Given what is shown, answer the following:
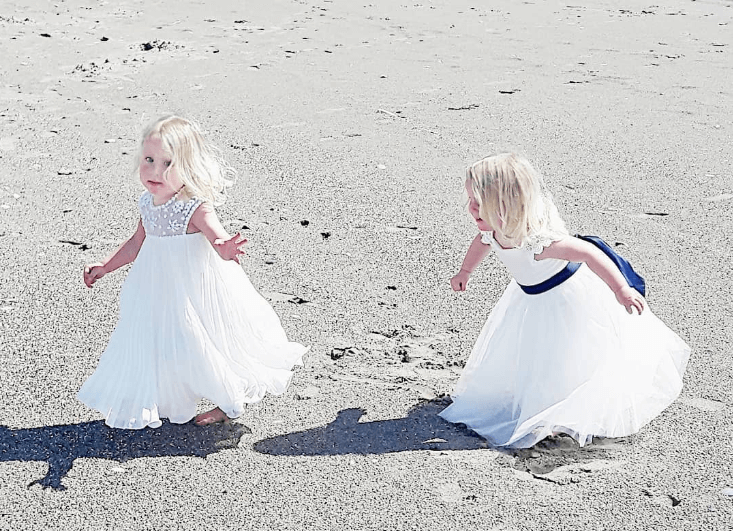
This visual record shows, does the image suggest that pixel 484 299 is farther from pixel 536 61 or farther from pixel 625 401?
pixel 536 61

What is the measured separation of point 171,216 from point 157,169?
0.57 ft

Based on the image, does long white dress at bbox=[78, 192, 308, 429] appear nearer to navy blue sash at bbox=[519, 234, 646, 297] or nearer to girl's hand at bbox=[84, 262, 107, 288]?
girl's hand at bbox=[84, 262, 107, 288]

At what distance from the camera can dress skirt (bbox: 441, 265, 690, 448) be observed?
359 cm

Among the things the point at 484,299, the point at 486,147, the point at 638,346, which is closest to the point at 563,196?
the point at 486,147

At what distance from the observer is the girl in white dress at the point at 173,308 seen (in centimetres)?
353

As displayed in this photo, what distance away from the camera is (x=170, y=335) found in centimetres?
357

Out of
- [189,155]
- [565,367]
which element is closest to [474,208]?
[565,367]

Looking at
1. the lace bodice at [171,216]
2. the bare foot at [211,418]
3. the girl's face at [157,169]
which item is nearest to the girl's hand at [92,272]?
the lace bodice at [171,216]

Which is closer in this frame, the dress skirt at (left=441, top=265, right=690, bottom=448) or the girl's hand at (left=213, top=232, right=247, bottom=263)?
the girl's hand at (left=213, top=232, right=247, bottom=263)

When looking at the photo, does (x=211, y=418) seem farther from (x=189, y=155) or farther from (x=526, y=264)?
(x=526, y=264)

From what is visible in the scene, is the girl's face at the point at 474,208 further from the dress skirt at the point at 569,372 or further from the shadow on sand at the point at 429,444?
the shadow on sand at the point at 429,444

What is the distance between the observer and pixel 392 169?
264 inches

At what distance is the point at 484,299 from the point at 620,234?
1.21 m

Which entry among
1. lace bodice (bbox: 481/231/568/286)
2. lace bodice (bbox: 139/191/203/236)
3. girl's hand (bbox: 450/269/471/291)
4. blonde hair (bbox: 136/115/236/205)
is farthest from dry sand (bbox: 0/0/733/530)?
blonde hair (bbox: 136/115/236/205)
